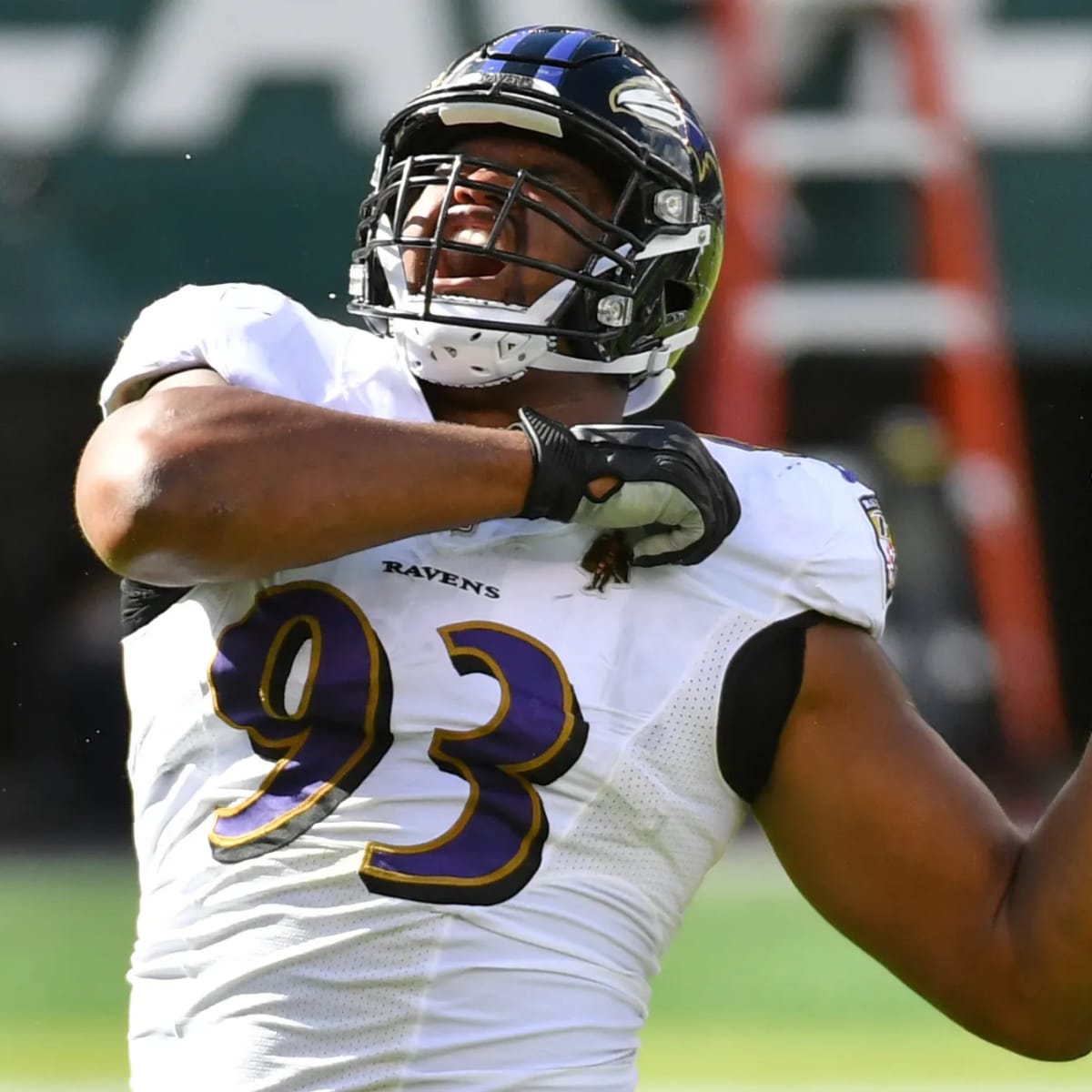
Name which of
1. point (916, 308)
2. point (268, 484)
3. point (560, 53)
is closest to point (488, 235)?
point (560, 53)

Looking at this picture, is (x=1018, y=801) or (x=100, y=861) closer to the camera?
(x=100, y=861)

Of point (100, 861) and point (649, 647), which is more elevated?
point (649, 647)

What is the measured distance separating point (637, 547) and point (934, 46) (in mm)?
5540

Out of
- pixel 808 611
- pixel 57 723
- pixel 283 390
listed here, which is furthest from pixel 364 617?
pixel 57 723

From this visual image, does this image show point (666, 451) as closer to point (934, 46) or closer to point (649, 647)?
point (649, 647)

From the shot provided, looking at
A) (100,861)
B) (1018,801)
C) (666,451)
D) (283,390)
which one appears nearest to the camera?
(666,451)

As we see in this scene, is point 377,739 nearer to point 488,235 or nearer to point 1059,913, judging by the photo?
point 488,235

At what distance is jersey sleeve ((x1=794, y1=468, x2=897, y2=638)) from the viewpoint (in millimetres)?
1714

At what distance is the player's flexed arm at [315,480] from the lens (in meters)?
1.53

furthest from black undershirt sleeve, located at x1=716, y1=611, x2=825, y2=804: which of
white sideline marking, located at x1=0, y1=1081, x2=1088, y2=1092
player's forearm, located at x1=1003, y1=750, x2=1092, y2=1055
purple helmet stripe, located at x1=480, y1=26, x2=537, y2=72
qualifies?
white sideline marking, located at x1=0, y1=1081, x2=1088, y2=1092

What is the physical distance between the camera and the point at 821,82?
270 inches

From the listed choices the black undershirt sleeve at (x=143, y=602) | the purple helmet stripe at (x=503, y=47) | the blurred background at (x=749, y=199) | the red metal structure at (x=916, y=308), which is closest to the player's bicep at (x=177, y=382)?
the black undershirt sleeve at (x=143, y=602)

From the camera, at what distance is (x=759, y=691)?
66.9 inches

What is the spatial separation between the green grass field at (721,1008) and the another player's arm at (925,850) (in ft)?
7.79
